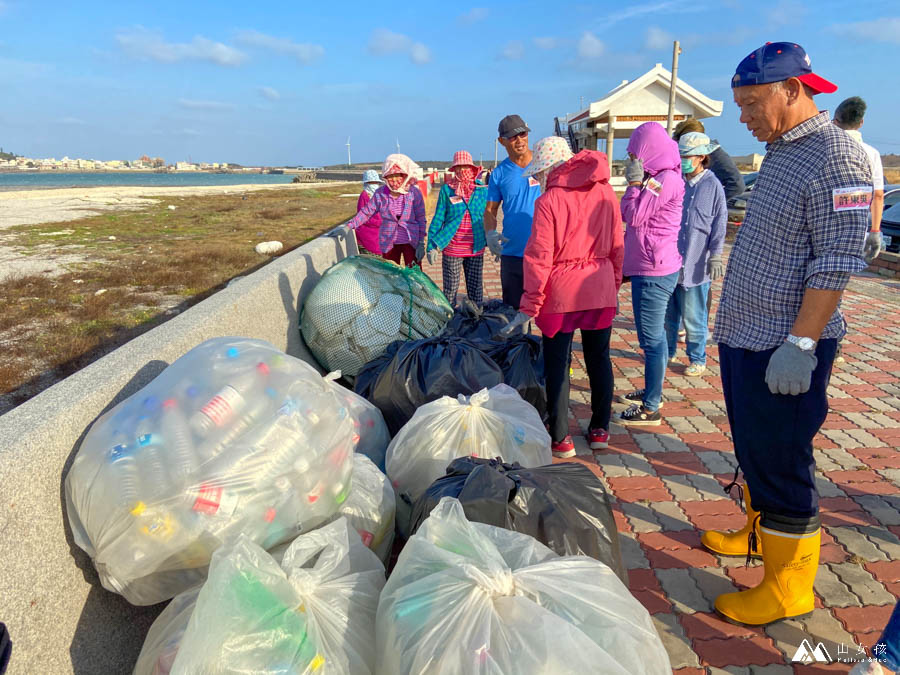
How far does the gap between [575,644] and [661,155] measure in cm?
301

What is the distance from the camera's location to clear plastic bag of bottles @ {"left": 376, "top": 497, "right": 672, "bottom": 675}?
49.2 inches

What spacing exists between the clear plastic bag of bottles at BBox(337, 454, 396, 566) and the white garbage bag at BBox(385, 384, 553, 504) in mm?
169

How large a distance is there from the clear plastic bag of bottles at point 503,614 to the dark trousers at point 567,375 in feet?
5.98

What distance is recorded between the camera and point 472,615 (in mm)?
1321

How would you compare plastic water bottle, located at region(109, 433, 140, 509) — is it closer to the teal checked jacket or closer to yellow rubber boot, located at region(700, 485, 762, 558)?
yellow rubber boot, located at region(700, 485, 762, 558)

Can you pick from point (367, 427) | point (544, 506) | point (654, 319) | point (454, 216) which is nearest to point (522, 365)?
point (654, 319)

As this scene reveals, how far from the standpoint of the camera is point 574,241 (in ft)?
10.1

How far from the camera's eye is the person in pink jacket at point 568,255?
9.86 ft

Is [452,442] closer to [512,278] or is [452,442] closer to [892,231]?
[512,278]

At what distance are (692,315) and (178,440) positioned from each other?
394cm

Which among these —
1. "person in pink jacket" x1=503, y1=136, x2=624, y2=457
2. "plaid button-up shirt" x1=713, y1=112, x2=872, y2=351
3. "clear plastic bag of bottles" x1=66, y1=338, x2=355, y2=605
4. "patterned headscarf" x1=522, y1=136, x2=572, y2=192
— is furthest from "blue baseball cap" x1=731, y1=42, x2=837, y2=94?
"clear plastic bag of bottles" x1=66, y1=338, x2=355, y2=605

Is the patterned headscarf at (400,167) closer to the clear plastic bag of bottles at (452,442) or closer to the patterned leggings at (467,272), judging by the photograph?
the patterned leggings at (467,272)

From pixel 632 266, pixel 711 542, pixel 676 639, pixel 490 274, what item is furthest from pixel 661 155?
pixel 490 274

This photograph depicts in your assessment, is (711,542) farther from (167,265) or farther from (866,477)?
(167,265)
